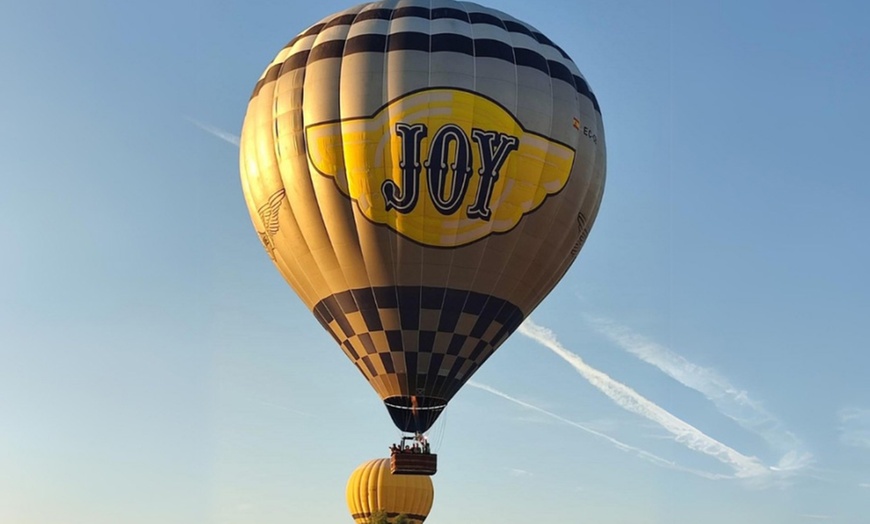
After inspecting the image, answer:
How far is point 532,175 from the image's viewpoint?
29844 millimetres

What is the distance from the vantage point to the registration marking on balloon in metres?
29.2

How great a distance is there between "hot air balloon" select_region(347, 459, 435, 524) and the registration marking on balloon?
18.0 m

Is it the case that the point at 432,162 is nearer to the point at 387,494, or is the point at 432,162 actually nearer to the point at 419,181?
the point at 419,181

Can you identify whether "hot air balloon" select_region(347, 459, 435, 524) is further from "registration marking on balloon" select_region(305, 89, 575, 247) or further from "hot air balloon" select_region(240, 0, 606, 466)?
"registration marking on balloon" select_region(305, 89, 575, 247)

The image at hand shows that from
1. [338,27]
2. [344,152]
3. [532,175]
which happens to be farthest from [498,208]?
[338,27]

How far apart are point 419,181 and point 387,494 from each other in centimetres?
1944

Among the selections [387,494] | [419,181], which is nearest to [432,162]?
[419,181]

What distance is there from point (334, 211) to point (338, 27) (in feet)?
15.6

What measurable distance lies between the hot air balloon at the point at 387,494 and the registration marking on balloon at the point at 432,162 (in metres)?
18.0

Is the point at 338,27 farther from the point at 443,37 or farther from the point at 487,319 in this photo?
the point at 487,319

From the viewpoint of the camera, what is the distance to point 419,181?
29234mm

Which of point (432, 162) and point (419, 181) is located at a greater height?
point (432, 162)

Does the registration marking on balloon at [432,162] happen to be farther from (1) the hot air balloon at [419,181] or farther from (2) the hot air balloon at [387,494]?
(2) the hot air balloon at [387,494]

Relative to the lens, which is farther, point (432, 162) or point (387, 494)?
point (387, 494)
